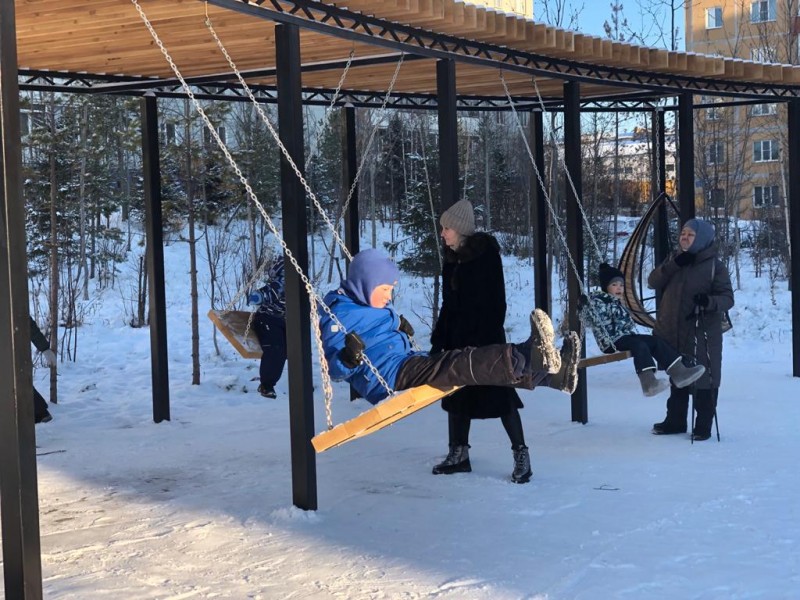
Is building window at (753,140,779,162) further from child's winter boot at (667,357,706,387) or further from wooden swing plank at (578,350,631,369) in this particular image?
wooden swing plank at (578,350,631,369)

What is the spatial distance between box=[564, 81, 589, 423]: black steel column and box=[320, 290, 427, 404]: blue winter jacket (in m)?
3.43

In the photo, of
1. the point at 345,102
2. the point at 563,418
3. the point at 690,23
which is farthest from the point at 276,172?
the point at 690,23

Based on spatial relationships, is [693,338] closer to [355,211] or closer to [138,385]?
[355,211]

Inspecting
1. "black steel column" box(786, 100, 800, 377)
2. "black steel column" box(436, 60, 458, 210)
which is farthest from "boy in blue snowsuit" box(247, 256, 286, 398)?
"black steel column" box(786, 100, 800, 377)

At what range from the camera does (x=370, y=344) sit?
213 inches

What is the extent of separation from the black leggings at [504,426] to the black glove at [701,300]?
2006 mm

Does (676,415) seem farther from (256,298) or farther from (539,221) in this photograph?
(539,221)

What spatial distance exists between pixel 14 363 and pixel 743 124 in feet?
81.2

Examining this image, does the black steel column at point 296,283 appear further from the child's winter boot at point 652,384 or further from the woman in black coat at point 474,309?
the child's winter boot at point 652,384

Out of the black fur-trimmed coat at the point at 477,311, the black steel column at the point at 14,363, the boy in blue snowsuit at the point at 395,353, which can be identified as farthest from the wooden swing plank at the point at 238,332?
the black steel column at the point at 14,363

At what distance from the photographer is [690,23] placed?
1726 inches

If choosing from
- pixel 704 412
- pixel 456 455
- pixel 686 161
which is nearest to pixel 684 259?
pixel 704 412

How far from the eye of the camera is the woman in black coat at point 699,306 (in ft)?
25.6

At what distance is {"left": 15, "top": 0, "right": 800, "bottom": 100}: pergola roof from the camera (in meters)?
Result: 5.91
